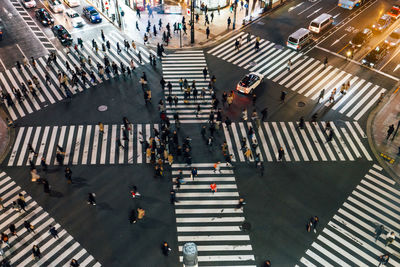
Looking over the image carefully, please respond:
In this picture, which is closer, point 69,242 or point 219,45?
point 69,242

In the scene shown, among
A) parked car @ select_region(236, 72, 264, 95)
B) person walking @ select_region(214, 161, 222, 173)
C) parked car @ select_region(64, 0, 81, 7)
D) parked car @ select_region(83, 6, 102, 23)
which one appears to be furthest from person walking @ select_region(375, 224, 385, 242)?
parked car @ select_region(64, 0, 81, 7)

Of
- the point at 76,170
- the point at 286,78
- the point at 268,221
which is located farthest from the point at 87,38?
the point at 268,221

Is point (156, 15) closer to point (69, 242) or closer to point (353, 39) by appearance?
point (353, 39)

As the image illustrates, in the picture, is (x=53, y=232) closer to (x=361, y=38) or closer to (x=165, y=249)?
(x=165, y=249)

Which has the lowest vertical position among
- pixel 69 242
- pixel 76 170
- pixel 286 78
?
pixel 69 242

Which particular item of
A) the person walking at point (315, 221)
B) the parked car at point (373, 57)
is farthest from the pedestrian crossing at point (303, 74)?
the person walking at point (315, 221)

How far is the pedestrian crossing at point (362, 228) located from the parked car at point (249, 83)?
1375 centimetres

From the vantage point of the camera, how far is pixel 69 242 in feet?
79.4

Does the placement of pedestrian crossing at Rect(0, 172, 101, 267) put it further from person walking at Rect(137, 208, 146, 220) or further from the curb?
the curb

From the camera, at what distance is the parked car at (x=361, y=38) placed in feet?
141

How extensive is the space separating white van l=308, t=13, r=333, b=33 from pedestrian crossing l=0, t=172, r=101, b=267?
38.1 m

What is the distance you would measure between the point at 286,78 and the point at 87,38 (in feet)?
82.6

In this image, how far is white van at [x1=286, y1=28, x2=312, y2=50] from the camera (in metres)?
42.7

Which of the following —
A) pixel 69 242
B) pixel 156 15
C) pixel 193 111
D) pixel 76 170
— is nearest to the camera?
pixel 69 242
